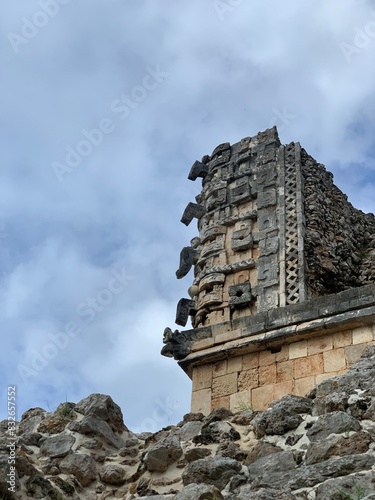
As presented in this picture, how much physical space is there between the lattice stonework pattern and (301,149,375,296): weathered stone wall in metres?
0.12

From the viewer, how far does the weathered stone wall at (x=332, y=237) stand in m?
10.6

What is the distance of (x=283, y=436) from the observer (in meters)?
6.07

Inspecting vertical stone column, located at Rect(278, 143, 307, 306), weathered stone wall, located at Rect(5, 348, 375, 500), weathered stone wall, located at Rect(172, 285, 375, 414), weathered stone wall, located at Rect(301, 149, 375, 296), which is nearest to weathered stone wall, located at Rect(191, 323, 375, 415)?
weathered stone wall, located at Rect(172, 285, 375, 414)

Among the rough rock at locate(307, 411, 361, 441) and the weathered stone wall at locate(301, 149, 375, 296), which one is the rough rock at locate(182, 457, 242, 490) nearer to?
the rough rock at locate(307, 411, 361, 441)

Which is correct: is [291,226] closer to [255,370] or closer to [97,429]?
[255,370]

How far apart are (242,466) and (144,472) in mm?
1111

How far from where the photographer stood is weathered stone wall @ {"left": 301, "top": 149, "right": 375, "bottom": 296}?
10.6 m

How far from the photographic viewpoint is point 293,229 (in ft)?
35.8

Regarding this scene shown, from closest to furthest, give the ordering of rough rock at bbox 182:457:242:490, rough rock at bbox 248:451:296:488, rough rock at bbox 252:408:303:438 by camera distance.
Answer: rough rock at bbox 248:451:296:488 < rough rock at bbox 182:457:242:490 < rough rock at bbox 252:408:303:438

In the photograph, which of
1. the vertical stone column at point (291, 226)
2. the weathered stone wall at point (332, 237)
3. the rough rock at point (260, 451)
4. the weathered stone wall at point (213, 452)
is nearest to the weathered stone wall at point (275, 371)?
the vertical stone column at point (291, 226)

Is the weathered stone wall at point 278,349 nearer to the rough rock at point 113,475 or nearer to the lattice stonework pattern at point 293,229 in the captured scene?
the lattice stonework pattern at point 293,229

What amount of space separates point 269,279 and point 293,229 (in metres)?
0.82

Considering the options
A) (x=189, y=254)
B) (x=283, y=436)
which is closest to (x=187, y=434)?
(x=283, y=436)

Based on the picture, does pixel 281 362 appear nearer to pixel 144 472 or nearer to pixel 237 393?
pixel 237 393
